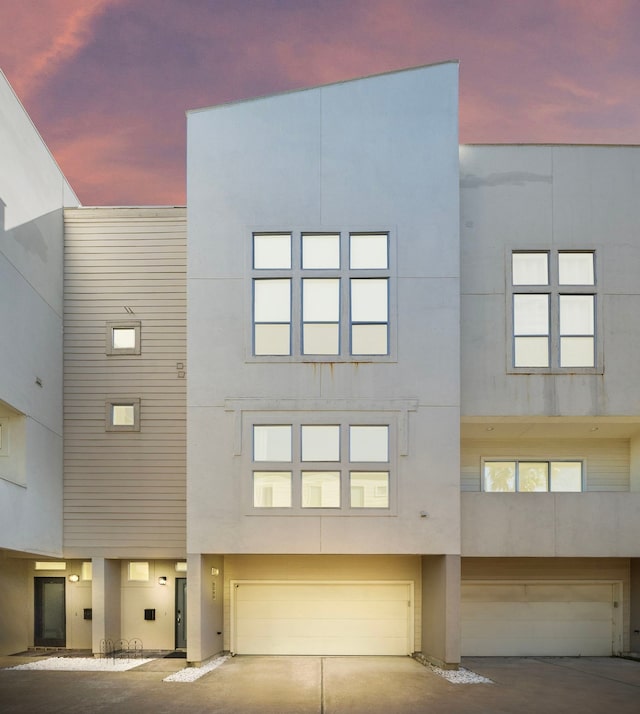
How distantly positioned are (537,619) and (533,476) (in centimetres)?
325

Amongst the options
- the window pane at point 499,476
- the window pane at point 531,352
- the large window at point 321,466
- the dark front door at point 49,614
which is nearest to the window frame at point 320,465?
the large window at point 321,466

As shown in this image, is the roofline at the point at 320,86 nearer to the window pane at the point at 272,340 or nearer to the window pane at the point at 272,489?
the window pane at the point at 272,340

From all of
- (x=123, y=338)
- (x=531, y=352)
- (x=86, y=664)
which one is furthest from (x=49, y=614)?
(x=531, y=352)

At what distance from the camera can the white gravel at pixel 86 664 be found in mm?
11671

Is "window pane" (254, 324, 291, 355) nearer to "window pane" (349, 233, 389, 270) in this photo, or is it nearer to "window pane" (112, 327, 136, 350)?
"window pane" (349, 233, 389, 270)

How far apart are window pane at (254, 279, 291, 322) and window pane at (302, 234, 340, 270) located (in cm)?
61

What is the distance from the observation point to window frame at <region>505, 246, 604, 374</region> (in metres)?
11.9

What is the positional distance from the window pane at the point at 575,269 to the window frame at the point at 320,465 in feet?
15.2

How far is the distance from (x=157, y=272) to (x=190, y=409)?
3.98 meters

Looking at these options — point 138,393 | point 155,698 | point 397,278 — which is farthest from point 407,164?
point 155,698

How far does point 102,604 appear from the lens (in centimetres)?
1343

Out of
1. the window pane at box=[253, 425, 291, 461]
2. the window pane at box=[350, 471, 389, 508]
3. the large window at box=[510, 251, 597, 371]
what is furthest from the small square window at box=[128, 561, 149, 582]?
the large window at box=[510, 251, 597, 371]

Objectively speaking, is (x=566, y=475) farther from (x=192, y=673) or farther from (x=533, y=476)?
(x=192, y=673)

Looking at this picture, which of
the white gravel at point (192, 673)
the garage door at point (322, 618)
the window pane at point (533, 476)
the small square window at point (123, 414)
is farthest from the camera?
the small square window at point (123, 414)
